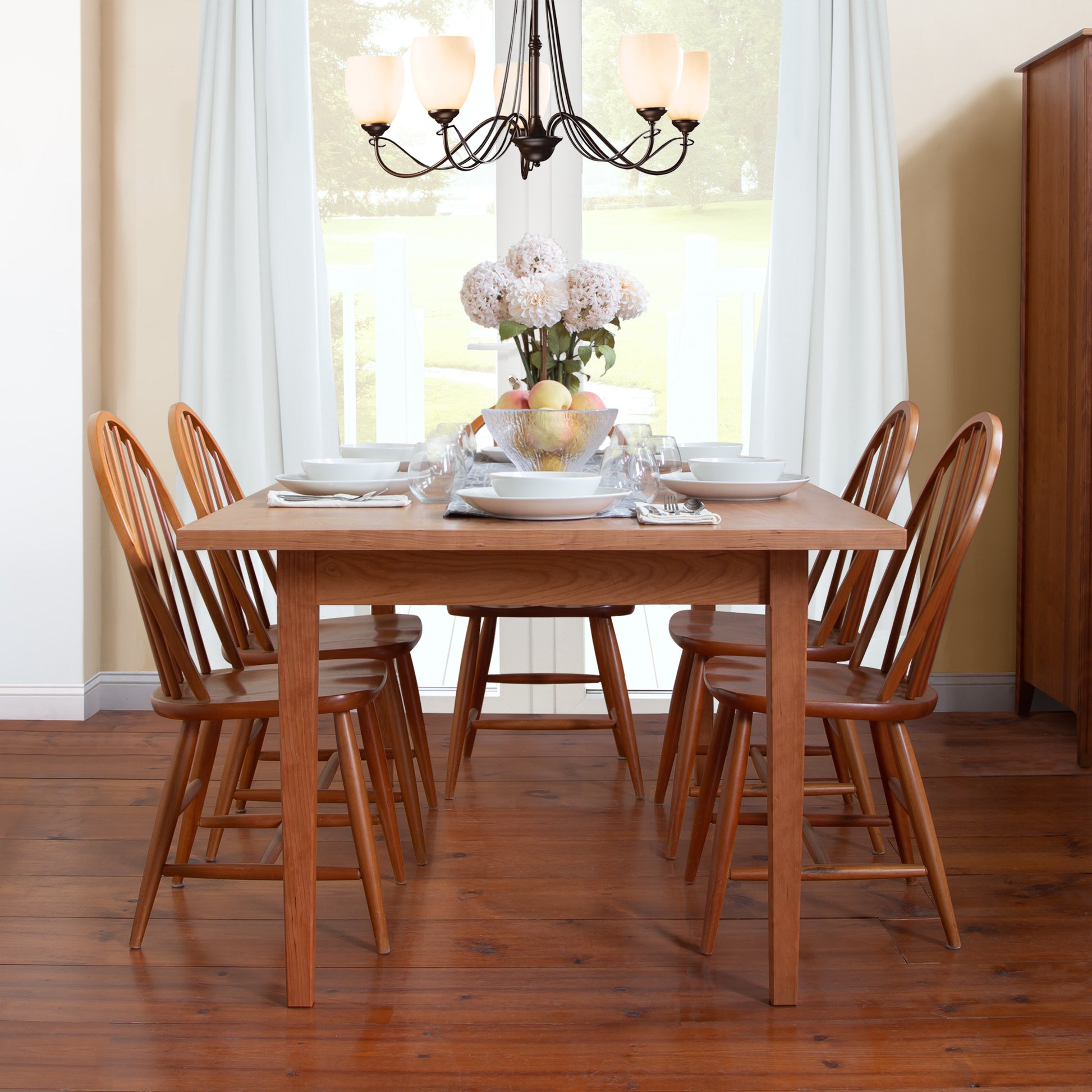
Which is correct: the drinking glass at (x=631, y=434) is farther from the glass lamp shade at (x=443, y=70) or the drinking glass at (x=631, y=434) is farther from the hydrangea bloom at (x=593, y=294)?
the glass lamp shade at (x=443, y=70)

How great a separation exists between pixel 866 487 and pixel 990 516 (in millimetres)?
429

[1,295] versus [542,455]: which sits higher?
[1,295]

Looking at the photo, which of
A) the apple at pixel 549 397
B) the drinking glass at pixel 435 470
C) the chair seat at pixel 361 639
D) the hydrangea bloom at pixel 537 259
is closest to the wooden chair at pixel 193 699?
the chair seat at pixel 361 639

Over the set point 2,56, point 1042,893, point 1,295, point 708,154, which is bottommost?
point 1042,893

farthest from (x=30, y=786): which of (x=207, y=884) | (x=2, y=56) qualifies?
(x=2, y=56)

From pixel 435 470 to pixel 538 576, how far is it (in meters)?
0.32

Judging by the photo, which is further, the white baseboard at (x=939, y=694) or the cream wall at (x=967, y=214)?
the white baseboard at (x=939, y=694)

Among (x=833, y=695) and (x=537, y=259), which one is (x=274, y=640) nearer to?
(x=537, y=259)

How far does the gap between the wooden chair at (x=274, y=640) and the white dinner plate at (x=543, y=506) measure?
63 cm

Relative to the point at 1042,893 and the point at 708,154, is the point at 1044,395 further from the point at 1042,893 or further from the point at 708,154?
the point at 1042,893

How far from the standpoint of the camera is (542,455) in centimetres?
209

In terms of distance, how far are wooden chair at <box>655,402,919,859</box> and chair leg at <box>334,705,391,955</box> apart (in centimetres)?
71

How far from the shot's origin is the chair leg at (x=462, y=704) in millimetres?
2752

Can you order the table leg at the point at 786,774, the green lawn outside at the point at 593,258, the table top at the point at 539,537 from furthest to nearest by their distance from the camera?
the green lawn outside at the point at 593,258 < the table leg at the point at 786,774 < the table top at the point at 539,537
